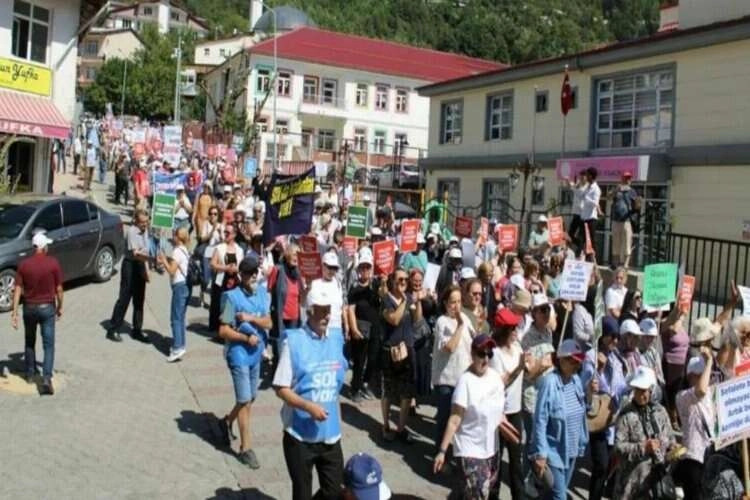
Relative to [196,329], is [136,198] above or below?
above

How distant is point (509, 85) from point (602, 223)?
7783mm

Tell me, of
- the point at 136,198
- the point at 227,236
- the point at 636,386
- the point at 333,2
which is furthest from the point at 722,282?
the point at 333,2

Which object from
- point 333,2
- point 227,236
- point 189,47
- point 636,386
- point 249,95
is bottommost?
point 636,386

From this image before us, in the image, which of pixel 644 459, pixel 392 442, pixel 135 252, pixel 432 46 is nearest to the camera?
pixel 644 459

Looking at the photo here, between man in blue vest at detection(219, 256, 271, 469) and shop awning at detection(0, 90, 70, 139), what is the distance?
15.3 metres

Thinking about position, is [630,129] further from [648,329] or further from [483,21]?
[483,21]

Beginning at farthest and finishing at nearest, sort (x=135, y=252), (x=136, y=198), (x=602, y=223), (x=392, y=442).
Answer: (x=136, y=198)
(x=602, y=223)
(x=135, y=252)
(x=392, y=442)

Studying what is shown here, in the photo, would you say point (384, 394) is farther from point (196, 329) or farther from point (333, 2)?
point (333, 2)

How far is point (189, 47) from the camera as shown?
303 ft

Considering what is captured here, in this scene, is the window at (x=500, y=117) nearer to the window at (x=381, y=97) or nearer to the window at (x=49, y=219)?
the window at (x=49, y=219)

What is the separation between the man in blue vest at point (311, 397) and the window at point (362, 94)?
56819 mm

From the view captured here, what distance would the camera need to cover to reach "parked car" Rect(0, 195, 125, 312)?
45.1 feet

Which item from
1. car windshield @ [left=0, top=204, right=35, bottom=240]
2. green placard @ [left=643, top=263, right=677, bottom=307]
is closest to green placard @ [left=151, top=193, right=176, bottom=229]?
car windshield @ [left=0, top=204, right=35, bottom=240]

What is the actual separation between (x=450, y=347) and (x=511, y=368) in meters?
0.83
